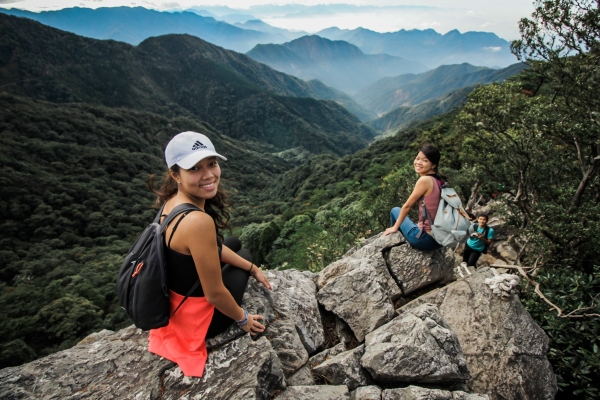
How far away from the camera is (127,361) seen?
3381 millimetres

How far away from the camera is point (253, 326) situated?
3.48 m

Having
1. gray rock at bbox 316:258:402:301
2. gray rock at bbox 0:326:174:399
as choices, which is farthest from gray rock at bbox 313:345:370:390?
gray rock at bbox 0:326:174:399

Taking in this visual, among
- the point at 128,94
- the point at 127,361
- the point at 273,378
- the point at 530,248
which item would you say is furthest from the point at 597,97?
the point at 128,94

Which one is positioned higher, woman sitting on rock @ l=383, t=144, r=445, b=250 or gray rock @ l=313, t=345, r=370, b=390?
woman sitting on rock @ l=383, t=144, r=445, b=250

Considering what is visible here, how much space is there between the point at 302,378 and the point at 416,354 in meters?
1.42

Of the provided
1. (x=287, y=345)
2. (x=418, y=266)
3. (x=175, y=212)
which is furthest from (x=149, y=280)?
(x=418, y=266)

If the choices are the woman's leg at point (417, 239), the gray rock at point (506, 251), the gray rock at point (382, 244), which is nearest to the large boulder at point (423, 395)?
the woman's leg at point (417, 239)

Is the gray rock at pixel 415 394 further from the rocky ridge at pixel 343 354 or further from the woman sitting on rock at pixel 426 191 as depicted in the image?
the woman sitting on rock at pixel 426 191

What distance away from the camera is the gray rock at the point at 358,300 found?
4547mm

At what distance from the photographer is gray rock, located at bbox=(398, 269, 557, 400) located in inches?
152

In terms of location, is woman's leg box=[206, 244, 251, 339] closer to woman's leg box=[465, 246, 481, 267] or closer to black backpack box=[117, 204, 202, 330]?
black backpack box=[117, 204, 202, 330]

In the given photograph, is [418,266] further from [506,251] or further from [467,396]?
[506,251]

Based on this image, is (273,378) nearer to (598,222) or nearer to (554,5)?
(598,222)

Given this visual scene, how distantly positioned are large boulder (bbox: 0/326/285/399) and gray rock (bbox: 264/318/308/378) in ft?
1.44
